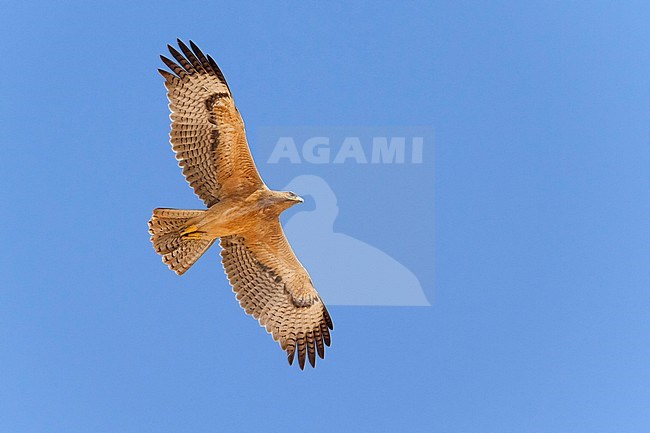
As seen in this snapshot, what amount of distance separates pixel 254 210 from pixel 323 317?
4.03ft

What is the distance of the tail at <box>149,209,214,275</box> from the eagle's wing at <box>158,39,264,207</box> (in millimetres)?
441

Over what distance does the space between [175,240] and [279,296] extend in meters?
1.09

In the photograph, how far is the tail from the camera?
32.1 ft

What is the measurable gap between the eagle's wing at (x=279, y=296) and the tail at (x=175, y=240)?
0.42 m

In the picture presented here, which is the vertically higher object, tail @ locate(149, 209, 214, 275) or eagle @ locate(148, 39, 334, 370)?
eagle @ locate(148, 39, 334, 370)

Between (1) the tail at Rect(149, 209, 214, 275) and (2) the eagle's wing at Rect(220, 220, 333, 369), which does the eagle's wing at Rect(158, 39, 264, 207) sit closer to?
(1) the tail at Rect(149, 209, 214, 275)

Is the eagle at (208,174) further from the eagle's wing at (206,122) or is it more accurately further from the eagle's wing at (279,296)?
the eagle's wing at (279,296)

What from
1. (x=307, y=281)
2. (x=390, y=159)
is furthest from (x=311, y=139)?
(x=307, y=281)

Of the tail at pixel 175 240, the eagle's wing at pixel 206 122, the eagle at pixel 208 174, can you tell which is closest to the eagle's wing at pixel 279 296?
the eagle at pixel 208 174

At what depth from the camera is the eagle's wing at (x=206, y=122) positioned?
9797mm

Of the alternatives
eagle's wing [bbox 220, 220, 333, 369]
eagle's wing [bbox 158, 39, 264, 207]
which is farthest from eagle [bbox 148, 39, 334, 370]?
eagle's wing [bbox 220, 220, 333, 369]

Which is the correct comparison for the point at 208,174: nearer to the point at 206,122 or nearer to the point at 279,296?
the point at 206,122

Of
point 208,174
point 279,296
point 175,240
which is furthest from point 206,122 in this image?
point 279,296

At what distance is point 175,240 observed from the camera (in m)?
9.92
